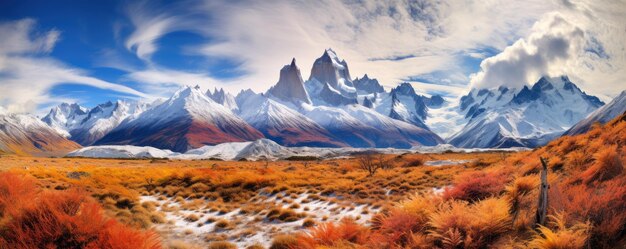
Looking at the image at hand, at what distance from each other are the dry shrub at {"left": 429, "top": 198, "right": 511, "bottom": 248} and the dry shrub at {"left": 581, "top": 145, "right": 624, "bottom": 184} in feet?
11.9

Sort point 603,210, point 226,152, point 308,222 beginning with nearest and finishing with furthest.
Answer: point 603,210 < point 308,222 < point 226,152

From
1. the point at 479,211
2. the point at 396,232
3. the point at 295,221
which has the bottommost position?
the point at 295,221

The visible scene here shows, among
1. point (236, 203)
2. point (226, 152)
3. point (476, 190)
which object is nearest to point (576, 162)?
point (476, 190)

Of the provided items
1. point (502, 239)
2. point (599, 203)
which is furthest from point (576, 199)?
point (502, 239)

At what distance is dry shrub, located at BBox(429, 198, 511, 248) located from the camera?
6.93 m

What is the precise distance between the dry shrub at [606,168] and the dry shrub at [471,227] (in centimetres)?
363

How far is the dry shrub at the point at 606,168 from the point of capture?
909 centimetres

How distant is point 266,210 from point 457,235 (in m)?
11.8

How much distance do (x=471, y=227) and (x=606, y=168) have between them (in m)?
5.16

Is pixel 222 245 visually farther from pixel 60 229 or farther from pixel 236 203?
pixel 236 203

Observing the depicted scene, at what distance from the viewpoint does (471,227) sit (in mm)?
7199

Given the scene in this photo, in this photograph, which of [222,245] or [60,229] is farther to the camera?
[222,245]

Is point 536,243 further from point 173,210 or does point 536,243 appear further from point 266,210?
point 173,210

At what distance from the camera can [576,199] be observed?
7234mm
